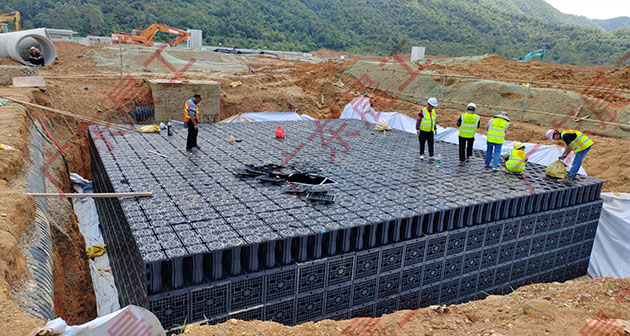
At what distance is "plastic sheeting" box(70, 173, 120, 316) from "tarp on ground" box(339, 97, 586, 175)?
8919mm

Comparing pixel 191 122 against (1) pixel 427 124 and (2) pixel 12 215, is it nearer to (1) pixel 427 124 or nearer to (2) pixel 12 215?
(2) pixel 12 215

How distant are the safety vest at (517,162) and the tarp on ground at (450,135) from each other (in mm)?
2276

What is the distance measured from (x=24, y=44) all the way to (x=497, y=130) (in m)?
16.2

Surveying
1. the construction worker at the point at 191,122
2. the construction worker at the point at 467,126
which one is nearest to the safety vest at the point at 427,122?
the construction worker at the point at 467,126

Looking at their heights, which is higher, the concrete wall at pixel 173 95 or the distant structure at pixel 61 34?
the distant structure at pixel 61 34

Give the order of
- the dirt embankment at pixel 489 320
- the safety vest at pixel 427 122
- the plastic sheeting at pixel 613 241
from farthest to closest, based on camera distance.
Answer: the safety vest at pixel 427 122, the plastic sheeting at pixel 613 241, the dirt embankment at pixel 489 320

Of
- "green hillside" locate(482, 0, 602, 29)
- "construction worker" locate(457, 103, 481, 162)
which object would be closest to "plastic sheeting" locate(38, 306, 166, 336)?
"construction worker" locate(457, 103, 481, 162)

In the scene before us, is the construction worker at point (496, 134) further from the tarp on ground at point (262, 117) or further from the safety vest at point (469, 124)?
the tarp on ground at point (262, 117)

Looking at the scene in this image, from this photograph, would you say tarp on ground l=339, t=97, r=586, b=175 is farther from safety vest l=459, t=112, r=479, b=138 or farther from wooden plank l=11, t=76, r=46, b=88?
wooden plank l=11, t=76, r=46, b=88

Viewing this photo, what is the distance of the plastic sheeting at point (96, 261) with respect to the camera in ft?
18.0

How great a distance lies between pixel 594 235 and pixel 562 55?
55.0 meters

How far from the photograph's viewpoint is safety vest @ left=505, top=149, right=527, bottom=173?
291 inches

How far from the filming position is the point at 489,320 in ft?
12.0

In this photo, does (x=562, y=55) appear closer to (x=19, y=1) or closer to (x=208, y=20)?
(x=208, y=20)
